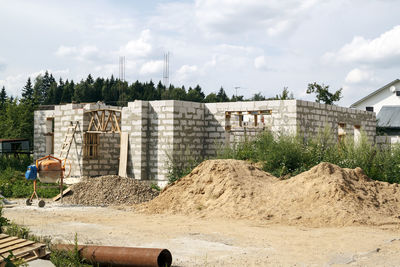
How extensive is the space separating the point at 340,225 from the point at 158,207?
5.00m

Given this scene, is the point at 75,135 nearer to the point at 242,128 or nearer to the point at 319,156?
the point at 242,128

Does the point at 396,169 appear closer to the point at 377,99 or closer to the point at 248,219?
the point at 248,219

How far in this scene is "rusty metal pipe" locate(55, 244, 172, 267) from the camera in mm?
6309

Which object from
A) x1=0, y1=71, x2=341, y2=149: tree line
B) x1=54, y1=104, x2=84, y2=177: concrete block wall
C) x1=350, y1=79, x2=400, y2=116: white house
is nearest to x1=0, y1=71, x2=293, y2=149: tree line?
x1=0, y1=71, x2=341, y2=149: tree line

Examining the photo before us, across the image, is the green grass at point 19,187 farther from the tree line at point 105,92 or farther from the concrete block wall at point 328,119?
the tree line at point 105,92

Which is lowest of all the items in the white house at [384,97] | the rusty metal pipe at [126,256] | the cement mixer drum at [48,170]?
the rusty metal pipe at [126,256]

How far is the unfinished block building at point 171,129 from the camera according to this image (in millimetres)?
16797

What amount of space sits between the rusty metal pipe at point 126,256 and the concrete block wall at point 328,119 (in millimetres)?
10386

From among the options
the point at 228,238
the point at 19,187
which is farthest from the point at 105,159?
the point at 228,238

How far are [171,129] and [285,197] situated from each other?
6278mm

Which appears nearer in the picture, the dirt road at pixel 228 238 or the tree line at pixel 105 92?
the dirt road at pixel 228 238

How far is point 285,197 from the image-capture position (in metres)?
11.5

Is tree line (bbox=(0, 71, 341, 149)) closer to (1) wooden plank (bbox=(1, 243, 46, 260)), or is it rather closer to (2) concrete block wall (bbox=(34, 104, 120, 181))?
(2) concrete block wall (bbox=(34, 104, 120, 181))

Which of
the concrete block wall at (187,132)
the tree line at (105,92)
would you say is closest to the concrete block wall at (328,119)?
the concrete block wall at (187,132)
